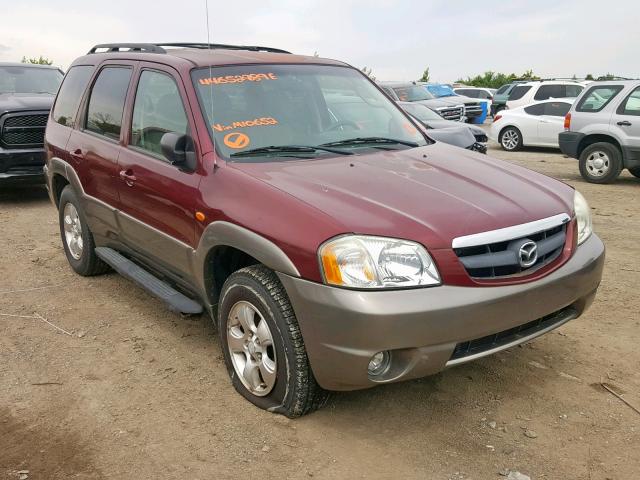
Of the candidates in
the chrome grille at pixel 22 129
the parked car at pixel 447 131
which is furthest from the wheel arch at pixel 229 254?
the chrome grille at pixel 22 129

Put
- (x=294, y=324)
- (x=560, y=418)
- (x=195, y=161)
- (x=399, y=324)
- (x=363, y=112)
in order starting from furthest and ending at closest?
(x=363, y=112) → (x=195, y=161) → (x=560, y=418) → (x=294, y=324) → (x=399, y=324)

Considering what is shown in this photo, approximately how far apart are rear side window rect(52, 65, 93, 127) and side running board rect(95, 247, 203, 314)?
46.8 inches

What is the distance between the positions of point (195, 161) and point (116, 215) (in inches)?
46.9

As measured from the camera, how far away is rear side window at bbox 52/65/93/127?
205 inches

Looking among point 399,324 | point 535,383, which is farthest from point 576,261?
point 399,324

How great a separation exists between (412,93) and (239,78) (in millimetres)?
13848

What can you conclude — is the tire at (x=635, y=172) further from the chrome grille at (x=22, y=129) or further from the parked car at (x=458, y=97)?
the chrome grille at (x=22, y=129)

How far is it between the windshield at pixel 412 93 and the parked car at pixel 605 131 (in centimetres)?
605

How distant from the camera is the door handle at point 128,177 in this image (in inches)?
162

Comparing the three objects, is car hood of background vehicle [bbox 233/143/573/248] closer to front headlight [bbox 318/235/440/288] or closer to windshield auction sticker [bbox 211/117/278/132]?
front headlight [bbox 318/235/440/288]

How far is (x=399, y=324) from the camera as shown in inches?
106

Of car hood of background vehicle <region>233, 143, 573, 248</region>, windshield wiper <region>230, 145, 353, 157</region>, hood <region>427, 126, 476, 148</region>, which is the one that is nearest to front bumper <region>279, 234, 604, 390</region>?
car hood of background vehicle <region>233, 143, 573, 248</region>

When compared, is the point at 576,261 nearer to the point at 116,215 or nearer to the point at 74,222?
the point at 116,215

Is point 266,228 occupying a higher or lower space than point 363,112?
lower
